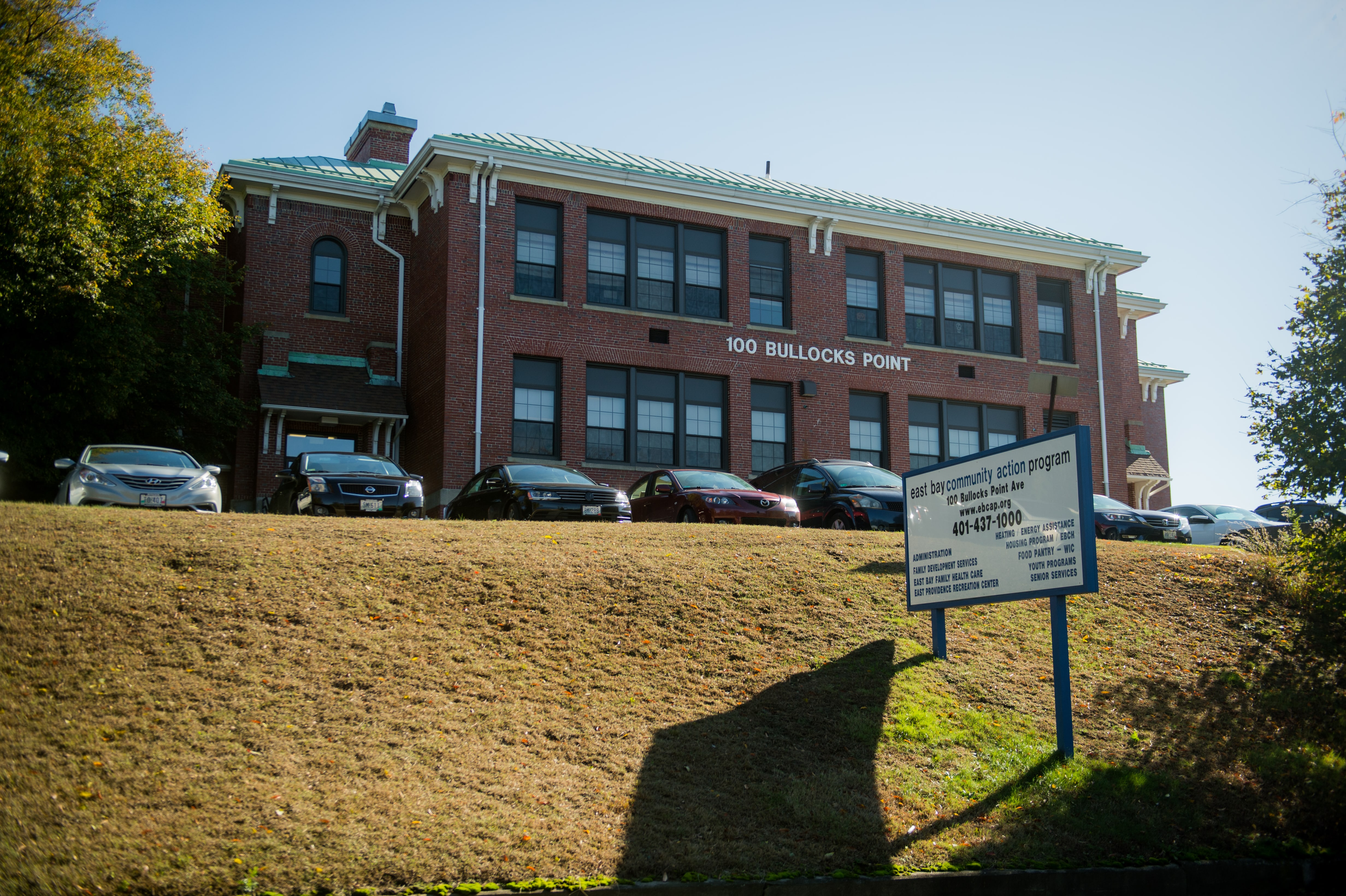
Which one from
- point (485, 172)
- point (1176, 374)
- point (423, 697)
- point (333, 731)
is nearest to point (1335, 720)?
point (423, 697)

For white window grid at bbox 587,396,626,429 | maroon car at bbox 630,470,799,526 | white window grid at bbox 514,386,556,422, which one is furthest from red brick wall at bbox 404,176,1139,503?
maroon car at bbox 630,470,799,526

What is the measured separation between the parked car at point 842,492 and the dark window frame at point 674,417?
15.4 ft

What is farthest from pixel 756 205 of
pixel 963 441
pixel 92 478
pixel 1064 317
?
pixel 92 478

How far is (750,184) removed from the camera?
1137 inches

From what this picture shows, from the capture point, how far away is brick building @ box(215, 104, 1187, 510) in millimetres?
24609

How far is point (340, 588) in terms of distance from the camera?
10359 mm

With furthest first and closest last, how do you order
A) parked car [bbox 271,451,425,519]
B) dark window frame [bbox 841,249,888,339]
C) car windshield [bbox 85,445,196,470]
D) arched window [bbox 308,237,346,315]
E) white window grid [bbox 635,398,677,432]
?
dark window frame [bbox 841,249,888,339] → arched window [bbox 308,237,346,315] → white window grid [bbox 635,398,677,432] → parked car [bbox 271,451,425,519] → car windshield [bbox 85,445,196,470]

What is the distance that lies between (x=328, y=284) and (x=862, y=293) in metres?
13.5

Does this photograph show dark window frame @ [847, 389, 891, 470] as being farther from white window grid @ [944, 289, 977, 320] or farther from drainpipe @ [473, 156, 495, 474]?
drainpipe @ [473, 156, 495, 474]

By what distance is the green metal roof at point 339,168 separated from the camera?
26.5 metres

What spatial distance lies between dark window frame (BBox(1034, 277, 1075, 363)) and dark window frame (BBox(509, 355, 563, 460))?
14.0m

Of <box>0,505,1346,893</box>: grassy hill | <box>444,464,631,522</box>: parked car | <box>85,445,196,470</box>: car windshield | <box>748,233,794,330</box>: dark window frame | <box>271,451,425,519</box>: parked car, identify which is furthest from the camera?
<box>748,233,794,330</box>: dark window frame

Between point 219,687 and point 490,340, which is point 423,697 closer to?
point 219,687

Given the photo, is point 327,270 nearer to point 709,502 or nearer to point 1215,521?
point 709,502
